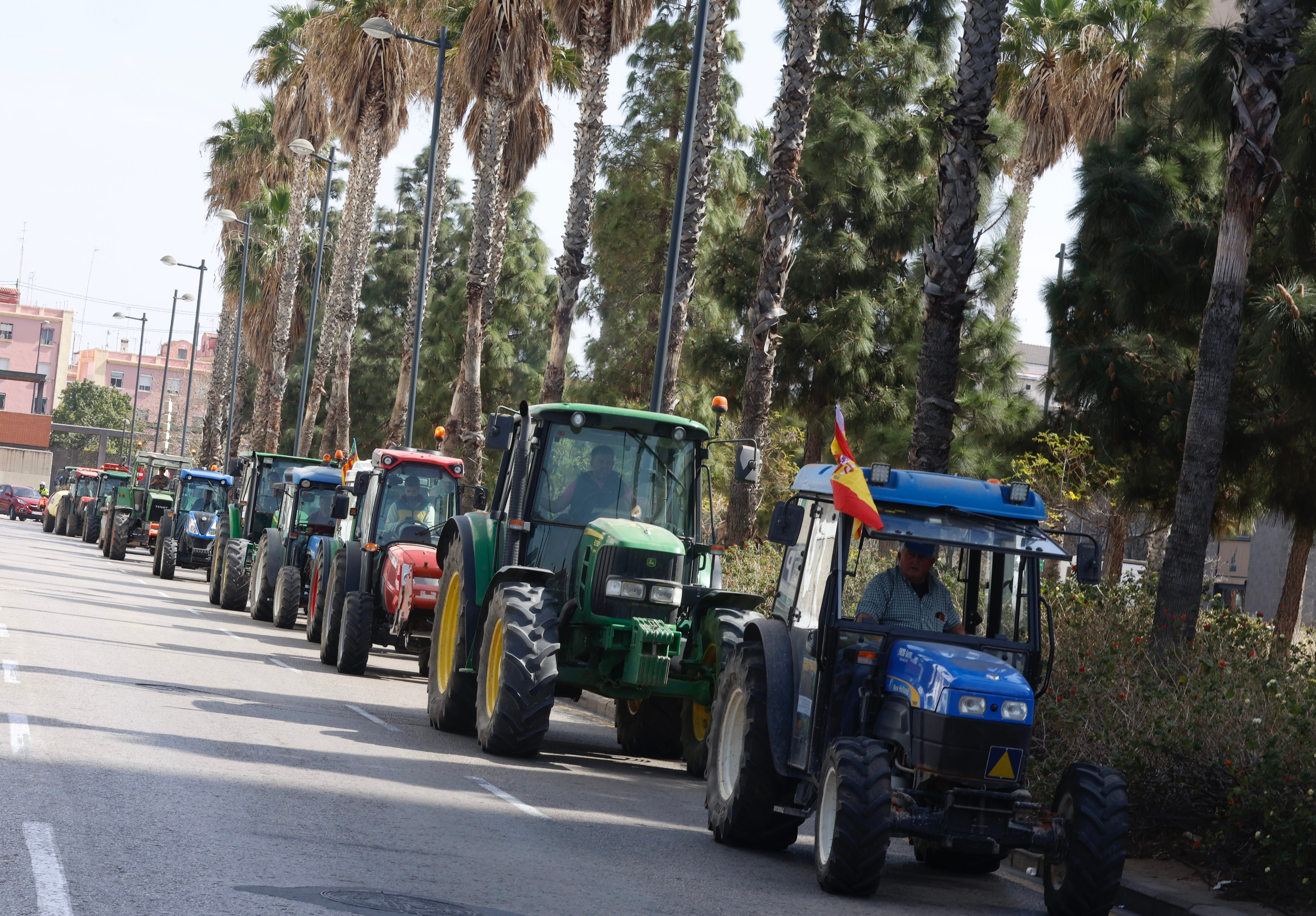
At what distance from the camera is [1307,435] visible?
15727 mm

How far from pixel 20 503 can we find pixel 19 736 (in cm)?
7609

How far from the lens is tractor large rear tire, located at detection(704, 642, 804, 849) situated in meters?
9.20

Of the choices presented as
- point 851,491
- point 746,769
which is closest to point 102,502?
point 746,769

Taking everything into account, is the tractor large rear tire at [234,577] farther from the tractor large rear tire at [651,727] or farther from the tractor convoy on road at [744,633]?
the tractor large rear tire at [651,727]

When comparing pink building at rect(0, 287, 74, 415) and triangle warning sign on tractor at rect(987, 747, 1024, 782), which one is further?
pink building at rect(0, 287, 74, 415)

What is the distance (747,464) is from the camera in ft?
40.5

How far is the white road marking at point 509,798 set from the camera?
9773 mm

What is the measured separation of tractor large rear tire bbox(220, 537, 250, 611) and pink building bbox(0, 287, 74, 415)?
10628 centimetres

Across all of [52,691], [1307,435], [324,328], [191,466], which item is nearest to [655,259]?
[324,328]

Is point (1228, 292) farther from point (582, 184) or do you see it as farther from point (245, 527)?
point (245, 527)

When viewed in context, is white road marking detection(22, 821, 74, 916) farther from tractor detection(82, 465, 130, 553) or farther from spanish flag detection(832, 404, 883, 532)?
tractor detection(82, 465, 130, 553)

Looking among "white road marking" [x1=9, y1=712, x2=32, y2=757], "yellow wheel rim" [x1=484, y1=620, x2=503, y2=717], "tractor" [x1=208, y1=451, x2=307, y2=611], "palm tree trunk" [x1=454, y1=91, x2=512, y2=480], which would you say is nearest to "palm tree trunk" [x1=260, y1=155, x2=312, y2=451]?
"tractor" [x1=208, y1=451, x2=307, y2=611]

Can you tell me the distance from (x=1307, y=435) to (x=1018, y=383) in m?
12.7

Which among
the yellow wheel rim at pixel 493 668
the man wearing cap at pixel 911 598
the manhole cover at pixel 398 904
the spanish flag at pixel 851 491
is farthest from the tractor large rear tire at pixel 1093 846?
→ the yellow wheel rim at pixel 493 668
